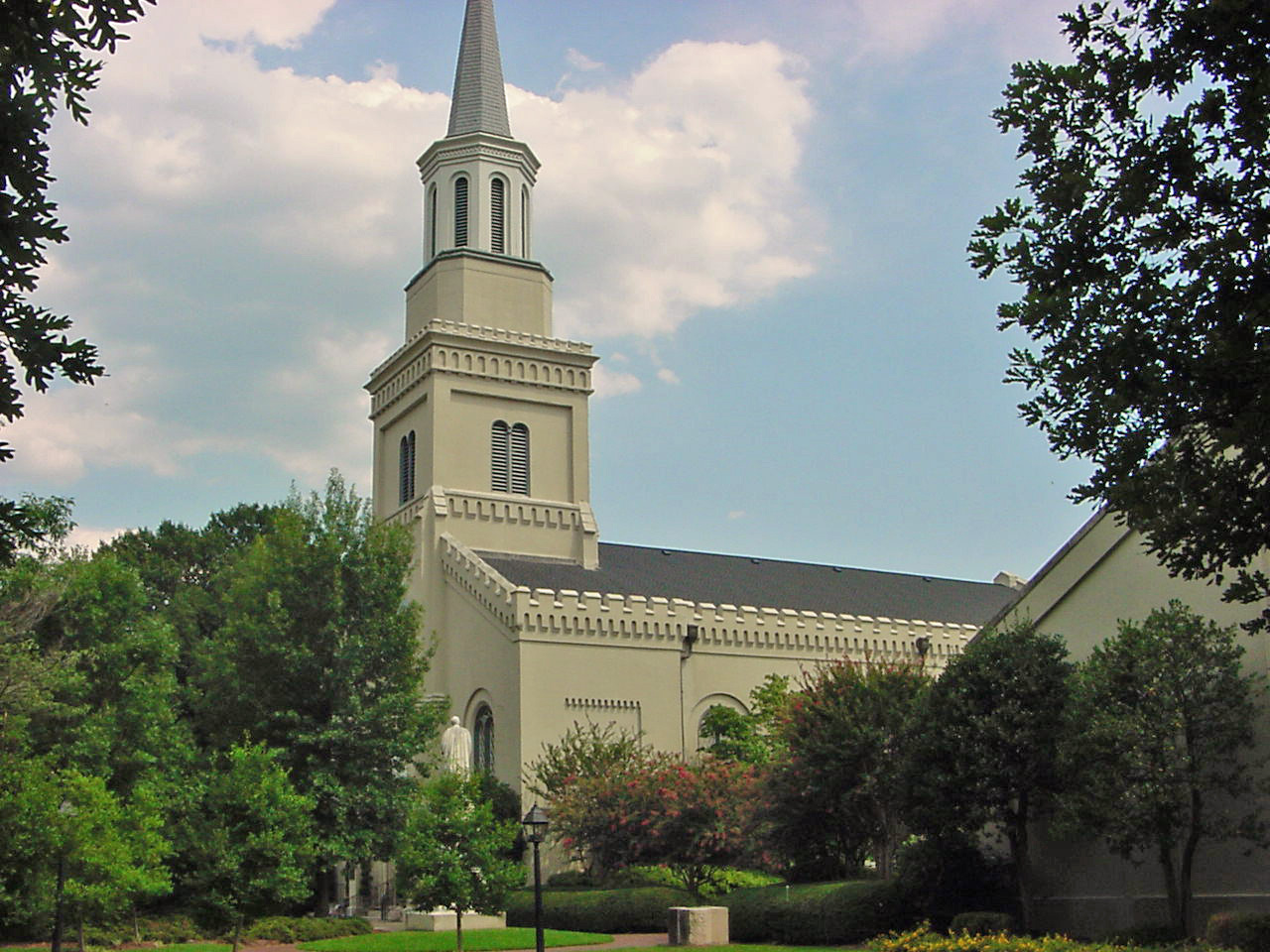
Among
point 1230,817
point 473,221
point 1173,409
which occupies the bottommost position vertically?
point 1230,817

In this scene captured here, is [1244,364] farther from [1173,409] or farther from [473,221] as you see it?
[473,221]

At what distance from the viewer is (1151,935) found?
22.0m

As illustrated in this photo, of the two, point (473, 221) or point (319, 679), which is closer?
point (319, 679)

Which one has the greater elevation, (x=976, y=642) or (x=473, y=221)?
(x=473, y=221)

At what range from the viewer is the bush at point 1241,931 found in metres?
19.1

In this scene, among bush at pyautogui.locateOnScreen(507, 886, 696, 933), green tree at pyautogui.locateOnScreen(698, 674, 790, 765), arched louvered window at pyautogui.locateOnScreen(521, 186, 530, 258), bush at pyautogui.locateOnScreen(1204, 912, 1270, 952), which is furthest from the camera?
arched louvered window at pyautogui.locateOnScreen(521, 186, 530, 258)

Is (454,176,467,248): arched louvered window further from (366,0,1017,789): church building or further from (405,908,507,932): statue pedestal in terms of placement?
(405,908,507,932): statue pedestal

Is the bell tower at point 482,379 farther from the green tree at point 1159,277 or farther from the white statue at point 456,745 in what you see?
the green tree at point 1159,277

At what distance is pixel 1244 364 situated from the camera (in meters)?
11.3

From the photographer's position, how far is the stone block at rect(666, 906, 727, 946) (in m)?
26.4

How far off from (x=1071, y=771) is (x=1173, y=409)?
1327 centimetres

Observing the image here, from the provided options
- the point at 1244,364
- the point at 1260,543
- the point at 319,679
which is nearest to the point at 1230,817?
the point at 1260,543

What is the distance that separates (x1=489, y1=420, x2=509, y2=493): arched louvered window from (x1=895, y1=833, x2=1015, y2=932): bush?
26.1 metres

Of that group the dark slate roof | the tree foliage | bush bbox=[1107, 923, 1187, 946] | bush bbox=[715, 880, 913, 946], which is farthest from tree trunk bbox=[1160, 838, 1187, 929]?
the dark slate roof
